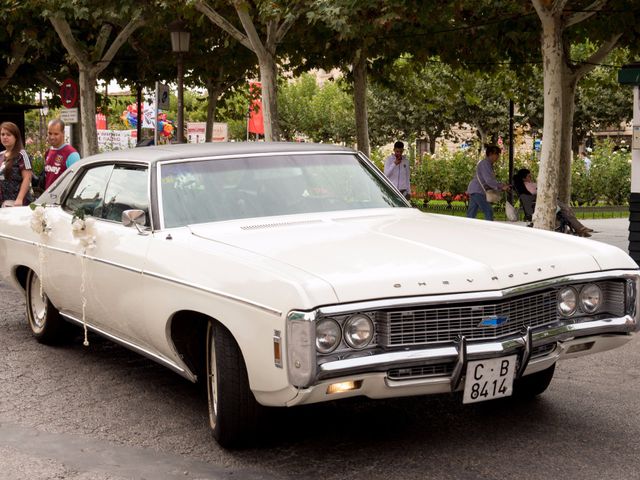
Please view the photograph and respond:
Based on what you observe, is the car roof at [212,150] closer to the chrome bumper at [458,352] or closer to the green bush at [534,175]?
the chrome bumper at [458,352]

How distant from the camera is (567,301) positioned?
5281mm

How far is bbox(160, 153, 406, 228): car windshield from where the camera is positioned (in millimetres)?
6082

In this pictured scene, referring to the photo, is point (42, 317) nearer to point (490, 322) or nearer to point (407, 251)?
point (407, 251)

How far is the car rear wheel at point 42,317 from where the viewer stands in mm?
7828

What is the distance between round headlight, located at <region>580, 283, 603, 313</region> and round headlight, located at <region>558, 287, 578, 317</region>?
0.05m

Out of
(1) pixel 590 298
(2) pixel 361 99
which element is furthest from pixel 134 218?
(2) pixel 361 99

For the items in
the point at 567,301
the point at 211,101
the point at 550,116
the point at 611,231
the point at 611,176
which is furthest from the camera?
the point at 211,101

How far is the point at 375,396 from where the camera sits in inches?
187

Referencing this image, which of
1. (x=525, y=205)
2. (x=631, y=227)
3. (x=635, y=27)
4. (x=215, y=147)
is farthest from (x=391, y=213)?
(x=635, y=27)

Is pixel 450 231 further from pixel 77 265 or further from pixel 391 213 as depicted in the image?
pixel 77 265

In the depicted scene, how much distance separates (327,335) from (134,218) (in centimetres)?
180

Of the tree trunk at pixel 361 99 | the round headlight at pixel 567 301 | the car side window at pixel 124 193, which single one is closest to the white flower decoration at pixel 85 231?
the car side window at pixel 124 193

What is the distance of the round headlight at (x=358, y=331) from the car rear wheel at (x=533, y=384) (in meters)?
1.75

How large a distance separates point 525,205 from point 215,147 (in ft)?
38.2
